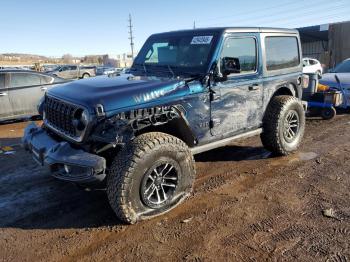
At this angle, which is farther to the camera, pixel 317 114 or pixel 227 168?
pixel 317 114

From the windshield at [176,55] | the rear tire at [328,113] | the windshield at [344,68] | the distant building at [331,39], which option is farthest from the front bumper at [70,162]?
the distant building at [331,39]

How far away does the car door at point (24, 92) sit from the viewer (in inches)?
342

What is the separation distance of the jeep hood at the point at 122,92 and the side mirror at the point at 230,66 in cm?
60

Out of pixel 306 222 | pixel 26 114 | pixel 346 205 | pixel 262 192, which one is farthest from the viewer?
pixel 26 114

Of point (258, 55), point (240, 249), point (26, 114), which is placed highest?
point (258, 55)

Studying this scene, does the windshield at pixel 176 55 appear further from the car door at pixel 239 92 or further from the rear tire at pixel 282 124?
the rear tire at pixel 282 124

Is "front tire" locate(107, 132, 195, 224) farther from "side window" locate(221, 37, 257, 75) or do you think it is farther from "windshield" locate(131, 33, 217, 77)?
"side window" locate(221, 37, 257, 75)

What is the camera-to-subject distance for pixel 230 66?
4.31 meters

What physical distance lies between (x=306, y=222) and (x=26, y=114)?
7.56 m

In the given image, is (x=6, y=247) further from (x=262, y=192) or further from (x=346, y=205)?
(x=346, y=205)

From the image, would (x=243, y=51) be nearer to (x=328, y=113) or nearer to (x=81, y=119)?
(x=81, y=119)

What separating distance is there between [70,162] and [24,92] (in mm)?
6263

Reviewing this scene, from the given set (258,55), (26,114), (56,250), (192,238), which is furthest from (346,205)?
(26,114)

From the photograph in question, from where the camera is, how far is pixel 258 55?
502cm
